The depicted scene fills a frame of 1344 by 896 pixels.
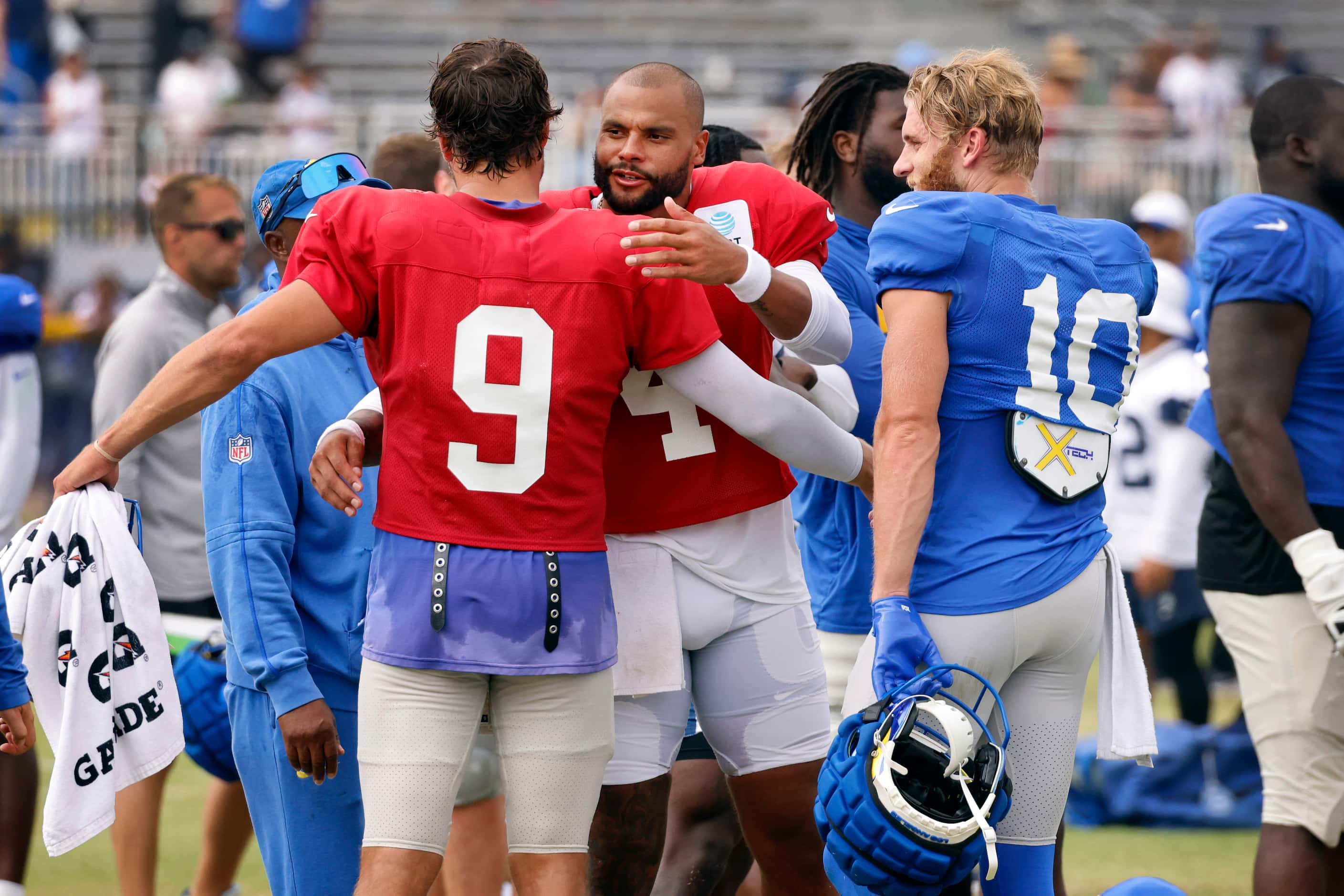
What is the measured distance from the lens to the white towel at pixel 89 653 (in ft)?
11.2

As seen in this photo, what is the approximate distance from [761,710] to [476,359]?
1.11 meters

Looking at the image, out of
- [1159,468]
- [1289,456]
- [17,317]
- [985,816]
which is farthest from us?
[1159,468]

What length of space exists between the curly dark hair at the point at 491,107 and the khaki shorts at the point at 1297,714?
2.35m

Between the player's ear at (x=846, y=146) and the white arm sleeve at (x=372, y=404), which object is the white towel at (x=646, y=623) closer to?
the white arm sleeve at (x=372, y=404)

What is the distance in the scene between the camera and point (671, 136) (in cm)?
347

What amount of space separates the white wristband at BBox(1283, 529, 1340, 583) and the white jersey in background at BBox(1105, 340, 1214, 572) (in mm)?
3322

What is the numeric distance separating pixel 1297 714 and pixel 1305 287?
1084 mm

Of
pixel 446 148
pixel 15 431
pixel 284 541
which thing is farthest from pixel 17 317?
pixel 446 148

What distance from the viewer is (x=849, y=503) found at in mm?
4223

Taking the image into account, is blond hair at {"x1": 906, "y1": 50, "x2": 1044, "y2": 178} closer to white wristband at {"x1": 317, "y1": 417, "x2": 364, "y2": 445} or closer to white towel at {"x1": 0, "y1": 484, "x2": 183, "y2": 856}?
white wristband at {"x1": 317, "y1": 417, "x2": 364, "y2": 445}

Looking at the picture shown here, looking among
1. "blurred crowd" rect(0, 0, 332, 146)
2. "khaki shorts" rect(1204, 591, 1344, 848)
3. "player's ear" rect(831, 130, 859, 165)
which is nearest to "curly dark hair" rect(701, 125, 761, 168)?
"player's ear" rect(831, 130, 859, 165)

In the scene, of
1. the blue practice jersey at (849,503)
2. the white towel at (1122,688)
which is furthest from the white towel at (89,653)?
the white towel at (1122,688)

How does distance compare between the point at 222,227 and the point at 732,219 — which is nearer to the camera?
the point at 732,219

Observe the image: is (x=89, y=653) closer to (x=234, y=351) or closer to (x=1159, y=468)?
(x=234, y=351)
